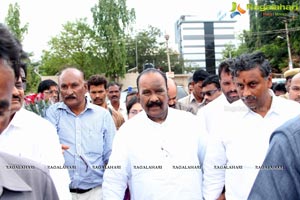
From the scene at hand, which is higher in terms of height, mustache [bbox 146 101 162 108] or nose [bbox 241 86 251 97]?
nose [bbox 241 86 251 97]

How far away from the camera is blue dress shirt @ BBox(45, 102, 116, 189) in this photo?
10.8 ft

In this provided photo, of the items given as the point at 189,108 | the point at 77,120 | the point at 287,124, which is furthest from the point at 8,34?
the point at 189,108

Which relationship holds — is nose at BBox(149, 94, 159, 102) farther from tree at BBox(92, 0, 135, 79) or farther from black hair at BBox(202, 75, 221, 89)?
tree at BBox(92, 0, 135, 79)

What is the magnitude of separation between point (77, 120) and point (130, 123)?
0.69m

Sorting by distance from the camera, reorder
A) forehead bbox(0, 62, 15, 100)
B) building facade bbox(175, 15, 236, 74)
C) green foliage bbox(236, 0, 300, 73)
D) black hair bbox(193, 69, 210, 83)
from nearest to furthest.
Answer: forehead bbox(0, 62, 15, 100) < black hair bbox(193, 69, 210, 83) < green foliage bbox(236, 0, 300, 73) < building facade bbox(175, 15, 236, 74)

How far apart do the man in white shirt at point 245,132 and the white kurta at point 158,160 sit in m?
0.14

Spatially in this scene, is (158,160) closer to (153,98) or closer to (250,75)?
(153,98)

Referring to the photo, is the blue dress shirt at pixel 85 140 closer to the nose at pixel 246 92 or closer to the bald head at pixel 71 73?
the bald head at pixel 71 73

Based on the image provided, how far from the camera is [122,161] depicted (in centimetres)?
279

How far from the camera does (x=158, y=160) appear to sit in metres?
2.73

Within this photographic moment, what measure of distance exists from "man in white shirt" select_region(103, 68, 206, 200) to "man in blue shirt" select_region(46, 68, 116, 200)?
528mm

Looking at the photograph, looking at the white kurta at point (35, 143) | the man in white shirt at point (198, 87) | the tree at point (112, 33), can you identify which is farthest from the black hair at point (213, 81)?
the tree at point (112, 33)

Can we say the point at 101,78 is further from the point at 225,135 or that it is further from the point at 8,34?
the point at 8,34

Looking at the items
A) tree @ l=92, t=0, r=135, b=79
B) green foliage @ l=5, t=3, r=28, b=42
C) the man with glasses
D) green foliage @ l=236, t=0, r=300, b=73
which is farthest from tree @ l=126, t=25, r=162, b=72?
the man with glasses
